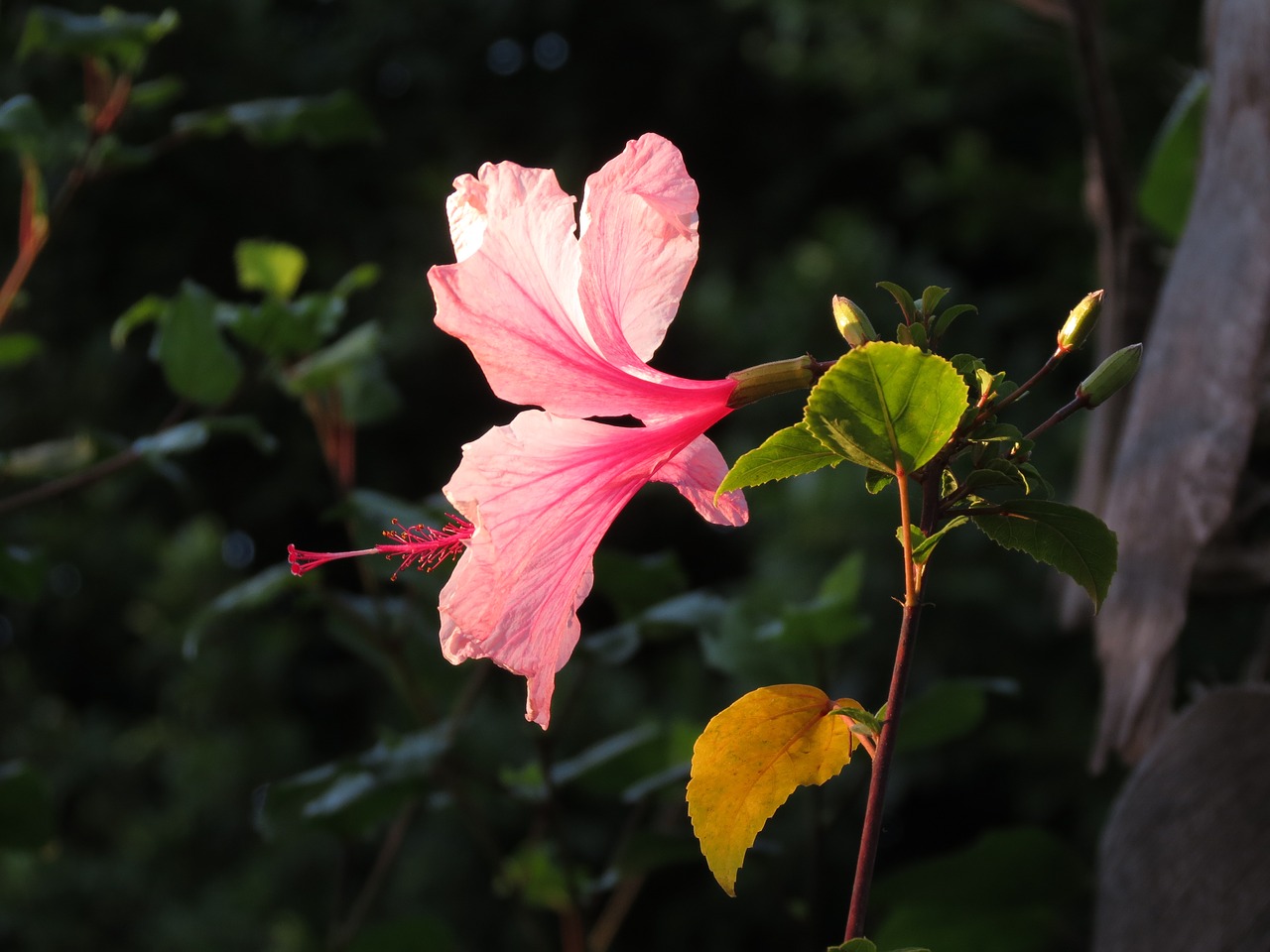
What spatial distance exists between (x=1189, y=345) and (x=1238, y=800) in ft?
1.11

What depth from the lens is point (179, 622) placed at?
8.59 feet

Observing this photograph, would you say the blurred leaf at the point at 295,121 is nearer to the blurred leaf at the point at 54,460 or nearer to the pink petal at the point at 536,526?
the blurred leaf at the point at 54,460

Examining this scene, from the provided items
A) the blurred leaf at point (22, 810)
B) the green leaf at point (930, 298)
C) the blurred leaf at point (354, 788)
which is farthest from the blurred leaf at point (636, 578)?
the green leaf at point (930, 298)

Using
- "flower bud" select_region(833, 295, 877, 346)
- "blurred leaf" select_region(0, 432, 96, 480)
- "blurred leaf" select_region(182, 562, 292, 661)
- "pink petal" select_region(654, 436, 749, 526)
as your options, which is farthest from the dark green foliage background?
"flower bud" select_region(833, 295, 877, 346)

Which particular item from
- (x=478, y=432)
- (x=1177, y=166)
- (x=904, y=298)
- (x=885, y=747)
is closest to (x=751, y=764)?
(x=885, y=747)

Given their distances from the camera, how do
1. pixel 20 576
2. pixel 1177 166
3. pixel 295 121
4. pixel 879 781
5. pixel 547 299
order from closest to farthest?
pixel 879 781 → pixel 547 299 → pixel 20 576 → pixel 295 121 → pixel 1177 166

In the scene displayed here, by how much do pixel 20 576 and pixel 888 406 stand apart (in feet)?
2.40

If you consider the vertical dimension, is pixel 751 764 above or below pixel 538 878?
above

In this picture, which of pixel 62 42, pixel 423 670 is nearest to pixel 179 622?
pixel 423 670

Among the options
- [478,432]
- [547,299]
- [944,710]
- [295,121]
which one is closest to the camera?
[547,299]

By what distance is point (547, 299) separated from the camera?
511 mm

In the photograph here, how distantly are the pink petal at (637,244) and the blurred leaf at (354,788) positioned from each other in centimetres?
55

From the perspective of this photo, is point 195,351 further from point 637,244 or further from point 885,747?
point 885,747

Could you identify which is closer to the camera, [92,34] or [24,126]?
[24,126]
